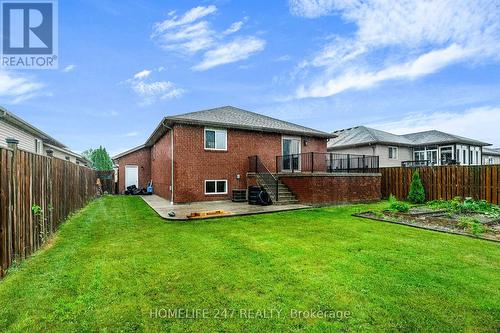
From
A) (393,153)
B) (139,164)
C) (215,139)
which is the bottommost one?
(139,164)

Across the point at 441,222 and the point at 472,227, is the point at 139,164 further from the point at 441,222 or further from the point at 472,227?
the point at 472,227

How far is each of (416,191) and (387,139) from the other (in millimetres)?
10292

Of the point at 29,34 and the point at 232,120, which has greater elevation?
the point at 29,34

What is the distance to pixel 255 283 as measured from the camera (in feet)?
10.3

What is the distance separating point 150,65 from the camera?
15234 mm

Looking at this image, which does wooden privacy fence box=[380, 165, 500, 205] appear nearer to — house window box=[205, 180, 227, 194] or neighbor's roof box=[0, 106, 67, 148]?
house window box=[205, 180, 227, 194]

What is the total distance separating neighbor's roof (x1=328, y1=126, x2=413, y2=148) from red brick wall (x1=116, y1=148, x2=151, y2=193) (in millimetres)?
15754

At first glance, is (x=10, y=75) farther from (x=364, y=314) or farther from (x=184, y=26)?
(x=364, y=314)

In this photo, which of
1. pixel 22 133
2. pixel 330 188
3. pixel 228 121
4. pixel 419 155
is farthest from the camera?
pixel 419 155

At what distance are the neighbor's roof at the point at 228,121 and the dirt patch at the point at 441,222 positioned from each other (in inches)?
283

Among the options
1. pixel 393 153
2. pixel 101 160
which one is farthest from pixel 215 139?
pixel 101 160

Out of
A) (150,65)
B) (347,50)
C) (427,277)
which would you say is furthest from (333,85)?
(427,277)

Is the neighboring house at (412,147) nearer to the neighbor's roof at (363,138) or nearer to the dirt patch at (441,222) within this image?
the neighbor's roof at (363,138)

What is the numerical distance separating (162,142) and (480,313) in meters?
15.1
